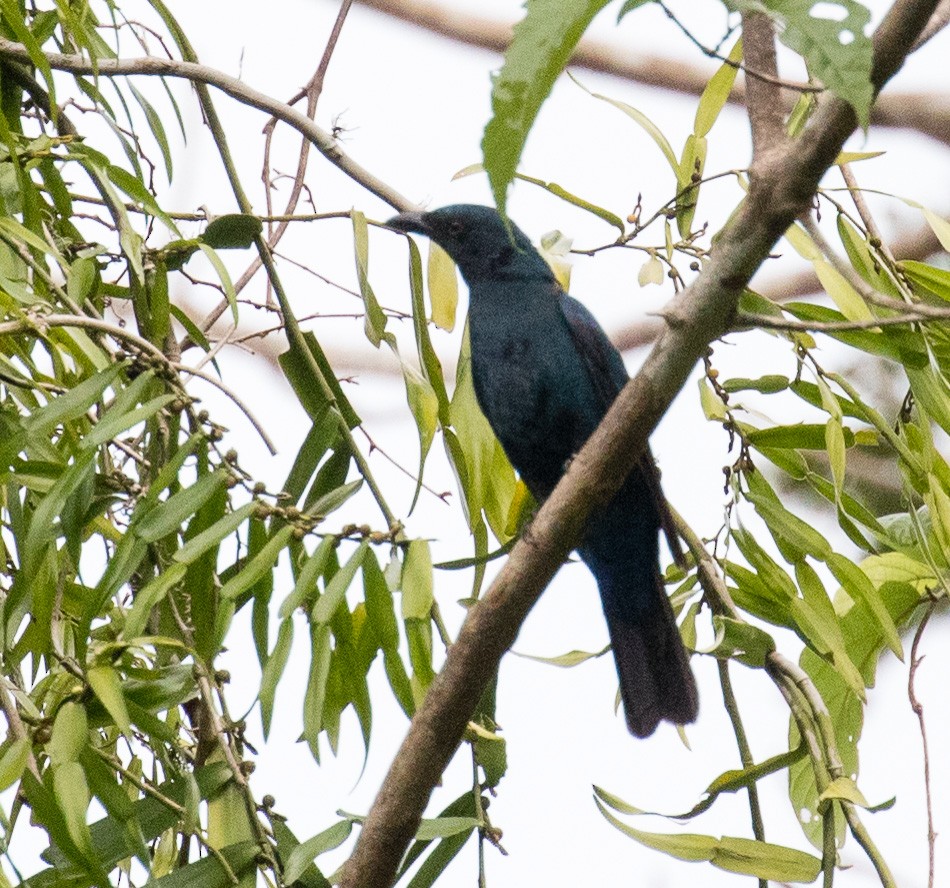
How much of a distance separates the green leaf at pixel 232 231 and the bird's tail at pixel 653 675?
154 centimetres

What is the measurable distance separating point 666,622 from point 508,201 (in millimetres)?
2758

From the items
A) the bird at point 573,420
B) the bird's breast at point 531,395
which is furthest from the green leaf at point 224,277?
the bird's breast at point 531,395

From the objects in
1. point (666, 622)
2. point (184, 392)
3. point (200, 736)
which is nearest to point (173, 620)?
point (200, 736)

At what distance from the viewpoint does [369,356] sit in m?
7.93

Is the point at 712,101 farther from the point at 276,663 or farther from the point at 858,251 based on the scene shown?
the point at 276,663

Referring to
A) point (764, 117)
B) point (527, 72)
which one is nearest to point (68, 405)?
point (764, 117)

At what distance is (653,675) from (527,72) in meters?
2.78

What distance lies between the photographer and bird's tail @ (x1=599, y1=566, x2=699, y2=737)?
359cm

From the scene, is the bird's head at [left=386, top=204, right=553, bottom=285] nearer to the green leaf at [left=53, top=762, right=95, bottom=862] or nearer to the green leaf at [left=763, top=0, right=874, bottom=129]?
the green leaf at [left=53, top=762, right=95, bottom=862]

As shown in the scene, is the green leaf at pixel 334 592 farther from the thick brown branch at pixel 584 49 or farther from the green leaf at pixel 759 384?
the thick brown branch at pixel 584 49

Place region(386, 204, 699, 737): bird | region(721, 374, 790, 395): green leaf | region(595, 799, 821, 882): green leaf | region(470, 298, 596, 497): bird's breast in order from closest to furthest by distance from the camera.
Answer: region(595, 799, 821, 882): green leaf
region(721, 374, 790, 395): green leaf
region(386, 204, 699, 737): bird
region(470, 298, 596, 497): bird's breast

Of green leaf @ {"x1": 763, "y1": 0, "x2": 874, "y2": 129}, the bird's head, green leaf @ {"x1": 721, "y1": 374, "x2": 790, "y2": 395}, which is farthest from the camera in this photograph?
the bird's head

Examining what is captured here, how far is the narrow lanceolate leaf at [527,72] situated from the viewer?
1.07 meters

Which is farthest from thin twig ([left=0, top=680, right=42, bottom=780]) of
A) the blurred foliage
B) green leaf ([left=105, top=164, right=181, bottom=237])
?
green leaf ([left=105, top=164, right=181, bottom=237])
